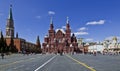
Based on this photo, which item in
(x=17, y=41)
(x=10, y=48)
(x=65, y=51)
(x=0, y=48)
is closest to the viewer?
(x=0, y=48)

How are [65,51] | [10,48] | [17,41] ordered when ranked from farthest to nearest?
[65,51] → [17,41] → [10,48]

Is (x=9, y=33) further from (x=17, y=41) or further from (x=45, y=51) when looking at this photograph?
(x=45, y=51)

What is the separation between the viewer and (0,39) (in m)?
128

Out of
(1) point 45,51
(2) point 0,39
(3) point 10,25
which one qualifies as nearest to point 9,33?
(3) point 10,25

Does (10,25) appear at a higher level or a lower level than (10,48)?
higher

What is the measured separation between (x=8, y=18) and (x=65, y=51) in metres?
50.3

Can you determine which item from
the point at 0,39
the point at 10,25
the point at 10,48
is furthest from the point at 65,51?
the point at 0,39

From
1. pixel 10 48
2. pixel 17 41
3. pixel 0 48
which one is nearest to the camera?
pixel 0 48

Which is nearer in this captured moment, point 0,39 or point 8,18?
point 0,39

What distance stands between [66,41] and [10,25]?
146ft

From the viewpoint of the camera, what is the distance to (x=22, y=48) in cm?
19400

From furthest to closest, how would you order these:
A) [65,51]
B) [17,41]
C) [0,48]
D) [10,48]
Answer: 1. [65,51]
2. [17,41]
3. [10,48]
4. [0,48]

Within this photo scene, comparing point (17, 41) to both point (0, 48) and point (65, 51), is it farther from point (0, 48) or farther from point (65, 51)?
point (0, 48)

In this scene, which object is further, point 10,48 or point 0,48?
point 10,48
